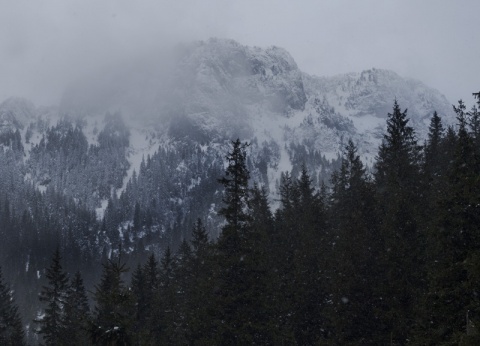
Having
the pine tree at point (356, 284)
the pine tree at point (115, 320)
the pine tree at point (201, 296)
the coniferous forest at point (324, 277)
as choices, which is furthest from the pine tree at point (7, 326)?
the pine tree at point (356, 284)

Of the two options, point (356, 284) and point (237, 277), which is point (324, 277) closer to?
point (356, 284)

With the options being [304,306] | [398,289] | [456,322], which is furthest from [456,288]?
[304,306]

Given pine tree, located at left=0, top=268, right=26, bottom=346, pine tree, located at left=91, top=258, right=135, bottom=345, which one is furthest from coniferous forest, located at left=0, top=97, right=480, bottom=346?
pine tree, located at left=0, top=268, right=26, bottom=346

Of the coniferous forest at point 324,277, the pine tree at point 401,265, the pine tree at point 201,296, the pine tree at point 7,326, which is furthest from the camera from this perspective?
the pine tree at point 7,326

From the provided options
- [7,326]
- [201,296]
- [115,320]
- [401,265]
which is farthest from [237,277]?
[7,326]

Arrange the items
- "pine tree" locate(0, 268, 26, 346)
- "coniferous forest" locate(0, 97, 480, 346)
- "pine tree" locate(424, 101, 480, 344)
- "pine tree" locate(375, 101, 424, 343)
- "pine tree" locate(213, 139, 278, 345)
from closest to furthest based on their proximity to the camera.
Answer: "pine tree" locate(424, 101, 480, 344) → "coniferous forest" locate(0, 97, 480, 346) → "pine tree" locate(375, 101, 424, 343) → "pine tree" locate(213, 139, 278, 345) → "pine tree" locate(0, 268, 26, 346)

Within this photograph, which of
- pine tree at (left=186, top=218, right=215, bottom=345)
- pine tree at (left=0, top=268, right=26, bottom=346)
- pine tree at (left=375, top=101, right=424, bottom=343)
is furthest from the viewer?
pine tree at (left=0, top=268, right=26, bottom=346)

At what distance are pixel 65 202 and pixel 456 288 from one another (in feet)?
660

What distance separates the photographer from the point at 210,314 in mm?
22547

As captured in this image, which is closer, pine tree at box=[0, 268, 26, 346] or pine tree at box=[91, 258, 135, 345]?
pine tree at box=[91, 258, 135, 345]

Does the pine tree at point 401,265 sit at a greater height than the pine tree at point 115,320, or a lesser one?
greater

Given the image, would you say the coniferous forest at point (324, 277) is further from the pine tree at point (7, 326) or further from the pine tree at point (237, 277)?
the pine tree at point (7, 326)

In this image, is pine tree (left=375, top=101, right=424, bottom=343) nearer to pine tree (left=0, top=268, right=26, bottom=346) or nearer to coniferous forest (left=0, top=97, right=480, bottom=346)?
coniferous forest (left=0, top=97, right=480, bottom=346)

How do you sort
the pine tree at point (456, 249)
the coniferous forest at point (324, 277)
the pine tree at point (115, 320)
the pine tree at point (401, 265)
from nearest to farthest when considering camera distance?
the pine tree at point (115, 320) → the pine tree at point (456, 249) → the coniferous forest at point (324, 277) → the pine tree at point (401, 265)
